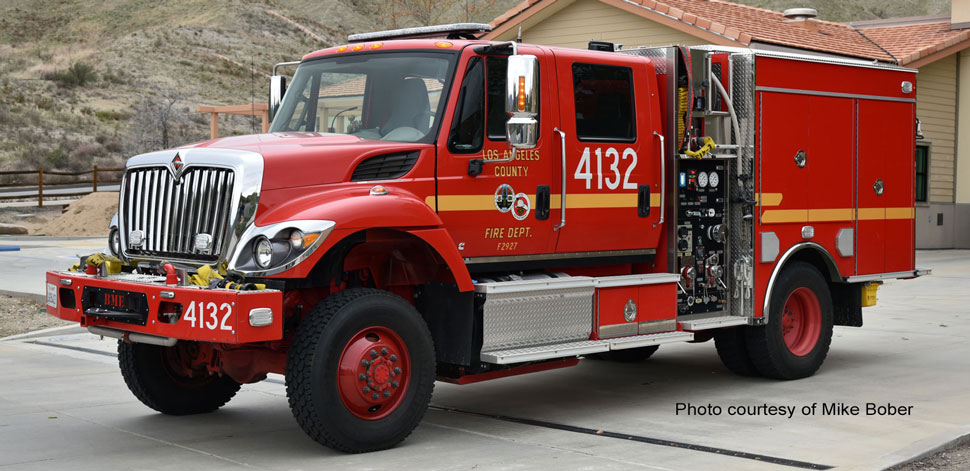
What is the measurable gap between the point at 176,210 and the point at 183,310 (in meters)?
0.89

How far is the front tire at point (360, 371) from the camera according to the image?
22.5 ft

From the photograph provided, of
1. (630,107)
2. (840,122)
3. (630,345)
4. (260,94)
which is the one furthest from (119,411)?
(260,94)

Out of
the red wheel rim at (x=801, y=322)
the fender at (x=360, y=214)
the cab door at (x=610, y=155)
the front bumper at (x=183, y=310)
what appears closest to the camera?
the front bumper at (x=183, y=310)

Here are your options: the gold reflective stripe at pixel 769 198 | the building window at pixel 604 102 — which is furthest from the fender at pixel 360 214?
the gold reflective stripe at pixel 769 198

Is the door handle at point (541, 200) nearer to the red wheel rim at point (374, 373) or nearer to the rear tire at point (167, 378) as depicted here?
the red wheel rim at point (374, 373)

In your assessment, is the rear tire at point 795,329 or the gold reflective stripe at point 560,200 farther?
the rear tire at point 795,329

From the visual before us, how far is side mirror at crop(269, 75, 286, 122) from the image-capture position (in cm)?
892

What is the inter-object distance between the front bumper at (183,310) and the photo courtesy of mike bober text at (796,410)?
341 cm

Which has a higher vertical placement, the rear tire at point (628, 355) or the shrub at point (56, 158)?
the shrub at point (56, 158)

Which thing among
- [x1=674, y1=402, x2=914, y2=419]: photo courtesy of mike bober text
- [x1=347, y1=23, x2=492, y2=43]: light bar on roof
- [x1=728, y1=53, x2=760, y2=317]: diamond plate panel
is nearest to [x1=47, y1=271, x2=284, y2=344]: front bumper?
[x1=347, y1=23, x2=492, y2=43]: light bar on roof

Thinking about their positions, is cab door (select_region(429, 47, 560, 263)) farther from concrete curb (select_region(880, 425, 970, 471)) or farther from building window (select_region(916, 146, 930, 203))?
building window (select_region(916, 146, 930, 203))

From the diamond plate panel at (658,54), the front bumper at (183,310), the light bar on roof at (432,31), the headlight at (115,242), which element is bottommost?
the front bumper at (183,310)

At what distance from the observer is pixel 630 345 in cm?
849

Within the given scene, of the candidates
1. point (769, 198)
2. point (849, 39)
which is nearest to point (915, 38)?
point (849, 39)
